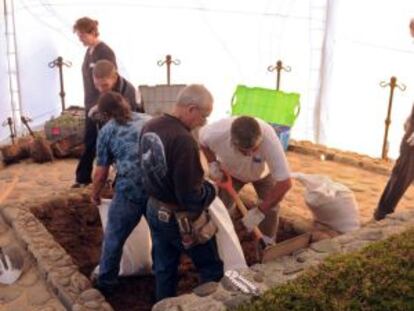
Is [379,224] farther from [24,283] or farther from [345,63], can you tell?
[345,63]

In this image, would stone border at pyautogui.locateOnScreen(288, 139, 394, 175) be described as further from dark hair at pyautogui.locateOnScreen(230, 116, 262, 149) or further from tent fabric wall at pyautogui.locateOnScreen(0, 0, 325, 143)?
dark hair at pyautogui.locateOnScreen(230, 116, 262, 149)

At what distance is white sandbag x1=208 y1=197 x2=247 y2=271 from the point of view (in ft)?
12.9

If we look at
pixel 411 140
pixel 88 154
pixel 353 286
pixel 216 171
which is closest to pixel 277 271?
pixel 353 286

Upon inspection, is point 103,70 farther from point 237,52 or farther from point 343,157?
point 237,52

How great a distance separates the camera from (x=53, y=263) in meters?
4.45

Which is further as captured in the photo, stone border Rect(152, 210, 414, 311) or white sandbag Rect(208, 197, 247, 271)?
white sandbag Rect(208, 197, 247, 271)

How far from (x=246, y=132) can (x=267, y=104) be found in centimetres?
400

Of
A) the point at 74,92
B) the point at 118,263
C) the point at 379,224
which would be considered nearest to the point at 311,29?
the point at 74,92

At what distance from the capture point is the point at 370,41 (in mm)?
7543

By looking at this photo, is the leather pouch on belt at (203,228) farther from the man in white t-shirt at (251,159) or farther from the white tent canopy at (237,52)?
the white tent canopy at (237,52)

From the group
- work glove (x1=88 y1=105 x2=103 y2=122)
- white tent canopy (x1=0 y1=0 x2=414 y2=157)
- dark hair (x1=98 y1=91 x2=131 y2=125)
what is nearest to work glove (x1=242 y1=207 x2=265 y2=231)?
dark hair (x1=98 y1=91 x2=131 y2=125)

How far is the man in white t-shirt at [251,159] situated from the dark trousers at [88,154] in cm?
154

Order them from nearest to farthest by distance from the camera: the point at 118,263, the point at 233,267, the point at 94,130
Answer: the point at 233,267
the point at 118,263
the point at 94,130

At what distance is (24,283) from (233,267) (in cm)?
163
